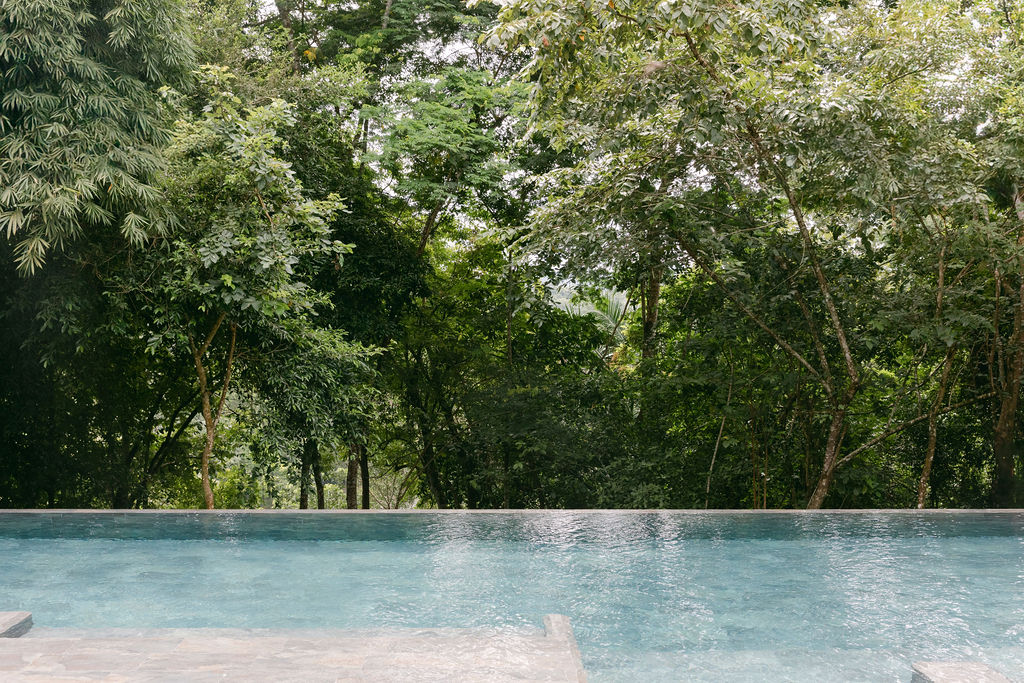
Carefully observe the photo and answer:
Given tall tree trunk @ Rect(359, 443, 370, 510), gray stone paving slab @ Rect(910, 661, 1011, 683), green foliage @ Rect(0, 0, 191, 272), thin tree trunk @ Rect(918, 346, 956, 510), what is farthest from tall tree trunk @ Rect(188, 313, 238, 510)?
thin tree trunk @ Rect(918, 346, 956, 510)

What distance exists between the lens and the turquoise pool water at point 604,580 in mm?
2775

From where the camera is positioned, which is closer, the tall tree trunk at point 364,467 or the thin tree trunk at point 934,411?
the thin tree trunk at point 934,411

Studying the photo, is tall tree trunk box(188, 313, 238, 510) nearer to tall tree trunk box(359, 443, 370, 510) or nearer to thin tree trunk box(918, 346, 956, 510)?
tall tree trunk box(359, 443, 370, 510)

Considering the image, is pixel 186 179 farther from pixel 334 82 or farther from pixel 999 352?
pixel 999 352

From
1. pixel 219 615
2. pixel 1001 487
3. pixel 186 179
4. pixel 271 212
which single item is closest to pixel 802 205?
pixel 1001 487

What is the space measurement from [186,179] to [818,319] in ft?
16.5

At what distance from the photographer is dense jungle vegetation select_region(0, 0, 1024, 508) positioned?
4.71 meters

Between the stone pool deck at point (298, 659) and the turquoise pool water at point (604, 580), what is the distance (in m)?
0.57

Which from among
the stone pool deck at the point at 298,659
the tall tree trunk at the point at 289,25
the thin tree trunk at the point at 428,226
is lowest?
the stone pool deck at the point at 298,659

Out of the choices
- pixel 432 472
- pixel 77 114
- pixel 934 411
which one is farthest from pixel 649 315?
pixel 77 114

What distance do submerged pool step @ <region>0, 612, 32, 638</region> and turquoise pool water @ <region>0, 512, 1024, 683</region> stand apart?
19.2 inches

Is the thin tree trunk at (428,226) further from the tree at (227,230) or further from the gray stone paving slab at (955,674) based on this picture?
the gray stone paving slab at (955,674)

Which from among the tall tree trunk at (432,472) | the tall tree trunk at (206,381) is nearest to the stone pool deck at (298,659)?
the tall tree trunk at (206,381)

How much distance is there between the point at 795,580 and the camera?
3.70 m
